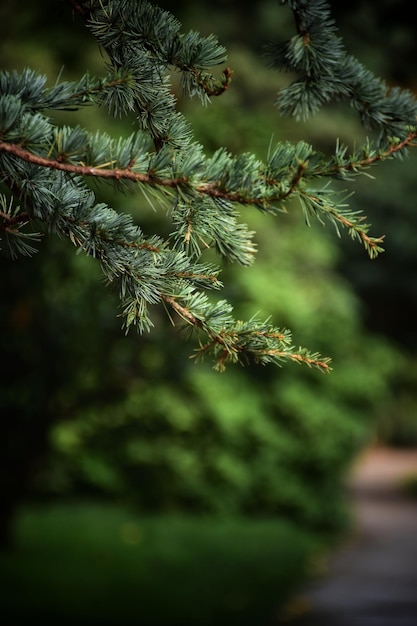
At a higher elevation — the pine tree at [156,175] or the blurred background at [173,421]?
the blurred background at [173,421]

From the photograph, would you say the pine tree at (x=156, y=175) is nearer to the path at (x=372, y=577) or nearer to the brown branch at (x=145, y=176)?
the brown branch at (x=145, y=176)

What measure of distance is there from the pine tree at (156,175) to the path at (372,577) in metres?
5.92

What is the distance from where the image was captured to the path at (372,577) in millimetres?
7223

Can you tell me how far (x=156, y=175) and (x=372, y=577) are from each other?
865 cm

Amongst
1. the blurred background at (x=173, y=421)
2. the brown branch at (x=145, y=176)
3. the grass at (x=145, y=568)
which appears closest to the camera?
the brown branch at (x=145, y=176)

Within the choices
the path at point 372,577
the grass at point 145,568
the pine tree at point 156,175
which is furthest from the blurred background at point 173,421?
the pine tree at point 156,175

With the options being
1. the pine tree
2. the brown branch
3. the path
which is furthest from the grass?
the brown branch

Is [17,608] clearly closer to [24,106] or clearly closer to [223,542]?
[223,542]

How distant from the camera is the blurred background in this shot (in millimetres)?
7574

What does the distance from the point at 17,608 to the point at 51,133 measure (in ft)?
18.8

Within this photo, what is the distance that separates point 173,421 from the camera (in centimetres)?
1101

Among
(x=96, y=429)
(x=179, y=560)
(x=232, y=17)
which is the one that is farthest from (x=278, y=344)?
(x=232, y=17)

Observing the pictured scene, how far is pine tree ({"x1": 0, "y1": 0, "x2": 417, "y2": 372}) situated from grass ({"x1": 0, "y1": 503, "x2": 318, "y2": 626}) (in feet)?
16.7

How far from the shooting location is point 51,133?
1.52 m
